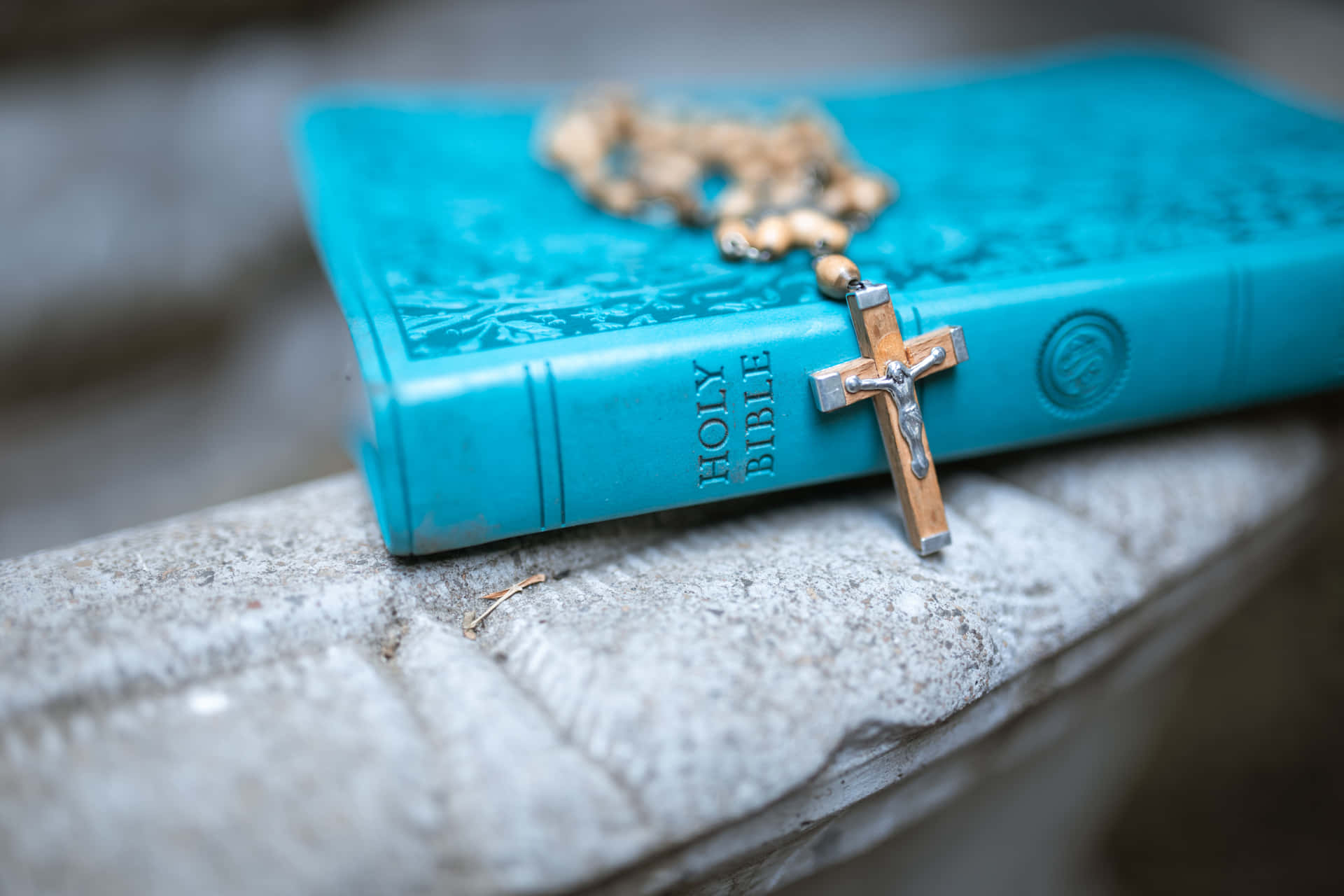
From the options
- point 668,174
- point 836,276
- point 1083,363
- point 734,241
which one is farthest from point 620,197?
point 1083,363

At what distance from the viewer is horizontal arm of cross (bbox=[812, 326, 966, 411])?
0.56 m

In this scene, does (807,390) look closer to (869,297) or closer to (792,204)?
(869,297)

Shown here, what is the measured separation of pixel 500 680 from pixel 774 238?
34cm

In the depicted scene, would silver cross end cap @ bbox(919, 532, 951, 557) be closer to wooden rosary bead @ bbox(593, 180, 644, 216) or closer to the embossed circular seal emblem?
the embossed circular seal emblem

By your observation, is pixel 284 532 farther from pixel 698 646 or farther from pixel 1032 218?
pixel 1032 218

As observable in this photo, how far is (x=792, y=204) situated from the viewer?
2.56ft

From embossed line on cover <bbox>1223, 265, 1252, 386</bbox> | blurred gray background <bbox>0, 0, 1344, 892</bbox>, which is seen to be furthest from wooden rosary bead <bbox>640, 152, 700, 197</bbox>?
blurred gray background <bbox>0, 0, 1344, 892</bbox>

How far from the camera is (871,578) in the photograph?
0.57 m

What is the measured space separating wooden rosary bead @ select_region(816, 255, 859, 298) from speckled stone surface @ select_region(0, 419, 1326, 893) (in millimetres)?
148

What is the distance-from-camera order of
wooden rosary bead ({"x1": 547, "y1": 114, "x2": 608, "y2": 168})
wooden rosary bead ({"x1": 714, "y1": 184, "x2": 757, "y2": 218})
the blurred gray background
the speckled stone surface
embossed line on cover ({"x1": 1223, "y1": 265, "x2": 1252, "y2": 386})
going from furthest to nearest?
the blurred gray background → wooden rosary bead ({"x1": 547, "y1": 114, "x2": 608, "y2": 168}) → wooden rosary bead ({"x1": 714, "y1": 184, "x2": 757, "y2": 218}) → embossed line on cover ({"x1": 1223, "y1": 265, "x2": 1252, "y2": 386}) → the speckled stone surface

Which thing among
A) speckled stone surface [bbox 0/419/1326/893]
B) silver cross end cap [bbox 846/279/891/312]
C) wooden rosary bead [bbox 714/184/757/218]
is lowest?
speckled stone surface [bbox 0/419/1326/893]

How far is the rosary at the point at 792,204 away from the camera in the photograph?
0.56 metres

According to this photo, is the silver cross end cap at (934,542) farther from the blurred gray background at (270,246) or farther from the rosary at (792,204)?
the blurred gray background at (270,246)

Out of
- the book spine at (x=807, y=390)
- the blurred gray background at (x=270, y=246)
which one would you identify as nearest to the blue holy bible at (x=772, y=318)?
the book spine at (x=807, y=390)
